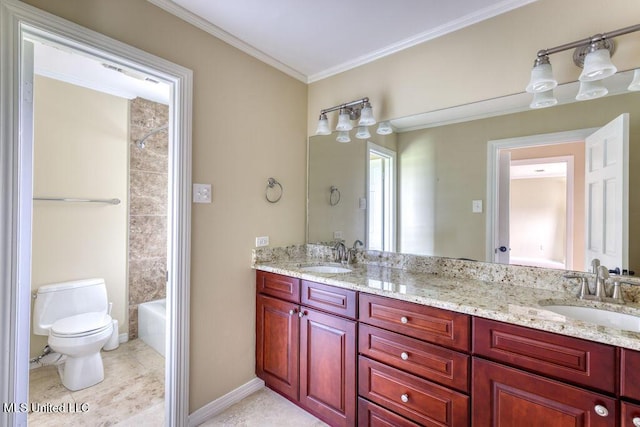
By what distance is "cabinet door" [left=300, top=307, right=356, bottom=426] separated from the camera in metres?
1.60

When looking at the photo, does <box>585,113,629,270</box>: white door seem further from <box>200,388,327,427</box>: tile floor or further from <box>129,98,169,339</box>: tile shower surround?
<box>129,98,169,339</box>: tile shower surround

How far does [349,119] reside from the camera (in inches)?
85.7

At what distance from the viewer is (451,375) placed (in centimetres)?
127

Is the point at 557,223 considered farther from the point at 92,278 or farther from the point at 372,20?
the point at 92,278

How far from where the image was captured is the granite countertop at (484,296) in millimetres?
999

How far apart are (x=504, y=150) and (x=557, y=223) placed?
481mm

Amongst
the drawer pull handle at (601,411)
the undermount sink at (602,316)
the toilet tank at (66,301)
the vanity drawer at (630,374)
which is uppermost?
the undermount sink at (602,316)

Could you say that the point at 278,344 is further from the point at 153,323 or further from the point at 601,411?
the point at 601,411

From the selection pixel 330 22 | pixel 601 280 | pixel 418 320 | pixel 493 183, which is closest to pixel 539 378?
pixel 418 320

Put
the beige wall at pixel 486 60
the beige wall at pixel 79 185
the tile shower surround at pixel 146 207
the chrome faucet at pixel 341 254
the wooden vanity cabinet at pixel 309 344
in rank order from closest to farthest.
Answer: the beige wall at pixel 486 60 < the wooden vanity cabinet at pixel 309 344 < the chrome faucet at pixel 341 254 < the beige wall at pixel 79 185 < the tile shower surround at pixel 146 207

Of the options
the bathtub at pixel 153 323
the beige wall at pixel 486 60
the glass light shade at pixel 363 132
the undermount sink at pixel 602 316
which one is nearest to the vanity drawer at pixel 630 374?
the undermount sink at pixel 602 316

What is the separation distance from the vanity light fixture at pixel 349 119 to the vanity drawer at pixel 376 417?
5.58ft

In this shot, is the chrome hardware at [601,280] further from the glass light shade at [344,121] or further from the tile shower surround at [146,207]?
the tile shower surround at [146,207]

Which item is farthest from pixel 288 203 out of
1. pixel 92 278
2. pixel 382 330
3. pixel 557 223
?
pixel 92 278
